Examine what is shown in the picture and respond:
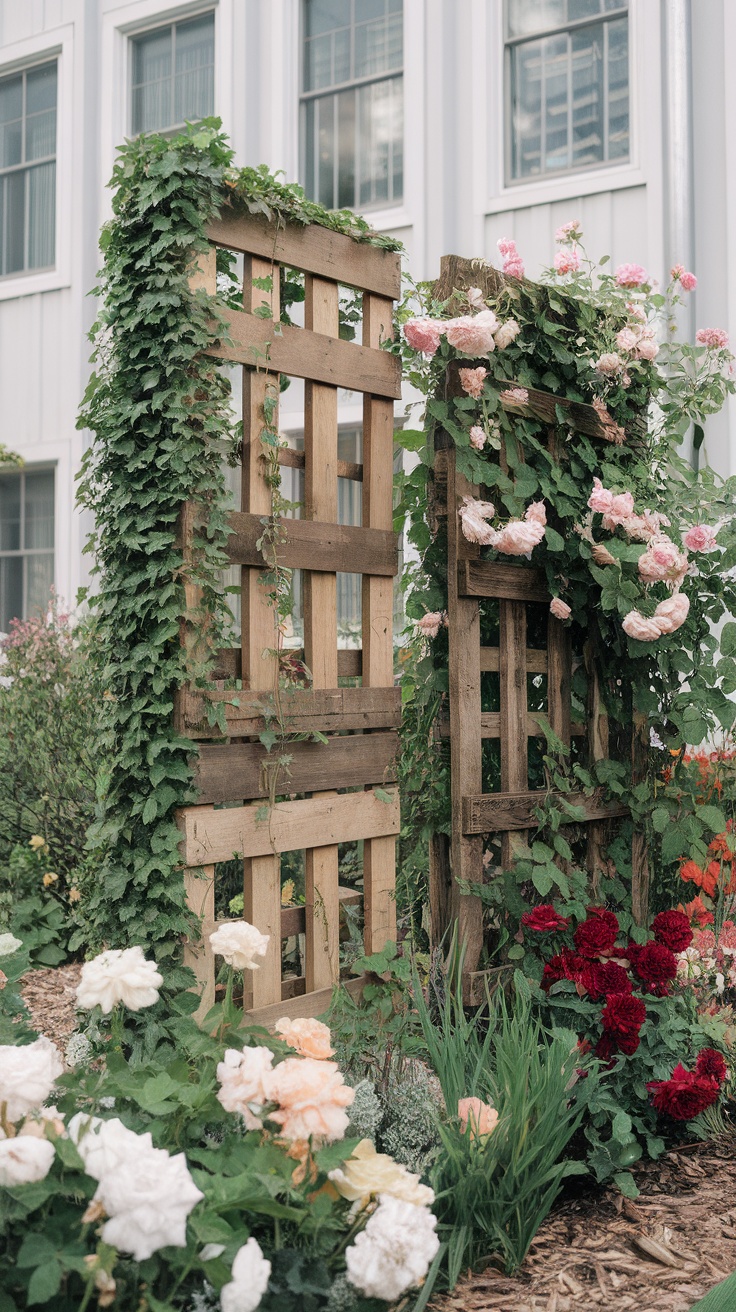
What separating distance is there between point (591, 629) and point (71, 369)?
4.71 m

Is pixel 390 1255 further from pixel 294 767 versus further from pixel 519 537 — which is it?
pixel 519 537

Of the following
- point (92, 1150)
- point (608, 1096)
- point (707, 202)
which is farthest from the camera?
point (707, 202)

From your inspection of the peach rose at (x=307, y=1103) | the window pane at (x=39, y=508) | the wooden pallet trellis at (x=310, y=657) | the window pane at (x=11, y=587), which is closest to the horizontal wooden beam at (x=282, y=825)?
the wooden pallet trellis at (x=310, y=657)

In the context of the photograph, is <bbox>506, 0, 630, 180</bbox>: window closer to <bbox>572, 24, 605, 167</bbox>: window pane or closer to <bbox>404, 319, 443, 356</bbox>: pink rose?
<bbox>572, 24, 605, 167</bbox>: window pane

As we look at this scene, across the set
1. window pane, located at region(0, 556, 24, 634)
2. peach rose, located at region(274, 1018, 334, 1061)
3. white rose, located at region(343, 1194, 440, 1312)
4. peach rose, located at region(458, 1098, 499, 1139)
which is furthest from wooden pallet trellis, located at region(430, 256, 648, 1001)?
window pane, located at region(0, 556, 24, 634)

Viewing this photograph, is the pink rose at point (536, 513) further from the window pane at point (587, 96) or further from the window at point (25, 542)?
the window at point (25, 542)

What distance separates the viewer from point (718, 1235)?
2207 mm

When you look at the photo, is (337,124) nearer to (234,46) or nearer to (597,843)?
(234,46)

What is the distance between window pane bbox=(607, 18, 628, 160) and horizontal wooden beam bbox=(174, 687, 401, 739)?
12.0 feet

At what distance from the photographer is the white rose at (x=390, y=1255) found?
144cm

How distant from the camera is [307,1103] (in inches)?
62.8

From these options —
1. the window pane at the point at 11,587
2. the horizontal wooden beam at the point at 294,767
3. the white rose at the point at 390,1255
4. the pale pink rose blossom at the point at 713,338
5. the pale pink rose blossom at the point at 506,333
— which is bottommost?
the white rose at the point at 390,1255

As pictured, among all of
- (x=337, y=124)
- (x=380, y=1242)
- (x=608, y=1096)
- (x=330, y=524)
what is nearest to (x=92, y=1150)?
(x=380, y=1242)

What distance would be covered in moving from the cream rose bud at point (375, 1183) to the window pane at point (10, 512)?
251 inches
